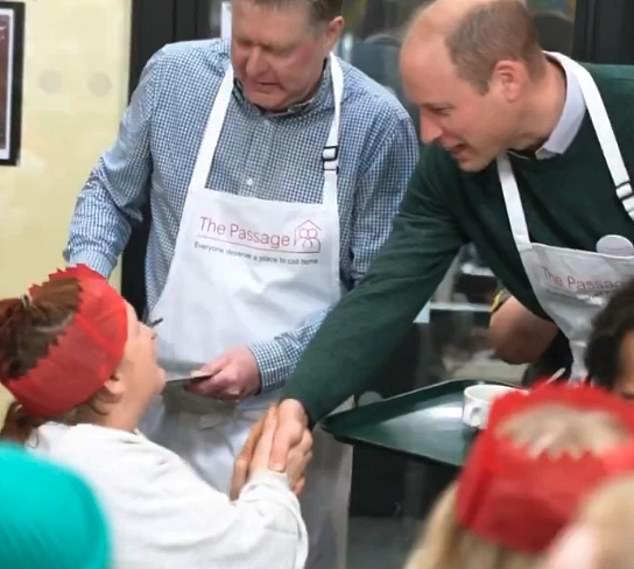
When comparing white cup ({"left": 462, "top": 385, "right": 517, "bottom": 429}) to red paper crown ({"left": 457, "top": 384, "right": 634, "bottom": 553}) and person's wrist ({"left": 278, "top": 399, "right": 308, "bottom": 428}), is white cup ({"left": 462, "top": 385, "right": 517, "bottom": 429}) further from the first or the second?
red paper crown ({"left": 457, "top": 384, "right": 634, "bottom": 553})

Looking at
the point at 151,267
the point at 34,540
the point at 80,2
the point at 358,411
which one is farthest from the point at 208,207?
the point at 34,540

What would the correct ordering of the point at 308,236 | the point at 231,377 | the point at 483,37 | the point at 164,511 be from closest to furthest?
1. the point at 164,511
2. the point at 483,37
3. the point at 231,377
4. the point at 308,236

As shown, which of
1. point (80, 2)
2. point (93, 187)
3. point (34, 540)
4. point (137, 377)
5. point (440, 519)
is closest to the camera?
point (34, 540)

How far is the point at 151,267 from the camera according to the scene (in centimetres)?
204

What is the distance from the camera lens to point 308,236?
1.93 m

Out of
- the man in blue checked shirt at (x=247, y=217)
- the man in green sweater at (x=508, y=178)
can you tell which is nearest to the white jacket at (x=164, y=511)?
the man in green sweater at (x=508, y=178)

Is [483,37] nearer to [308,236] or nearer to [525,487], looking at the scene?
[308,236]

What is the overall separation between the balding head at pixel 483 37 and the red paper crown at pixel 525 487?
88cm

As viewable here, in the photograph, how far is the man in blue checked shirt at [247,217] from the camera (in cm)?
193

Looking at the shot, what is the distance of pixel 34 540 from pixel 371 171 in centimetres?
127

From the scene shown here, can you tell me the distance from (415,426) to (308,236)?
37 cm

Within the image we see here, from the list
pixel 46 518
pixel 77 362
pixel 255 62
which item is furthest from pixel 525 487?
pixel 255 62

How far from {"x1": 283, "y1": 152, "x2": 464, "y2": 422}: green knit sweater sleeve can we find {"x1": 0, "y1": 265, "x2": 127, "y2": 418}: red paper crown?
337 mm

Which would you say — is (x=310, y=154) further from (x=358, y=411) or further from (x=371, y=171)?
(x=358, y=411)
